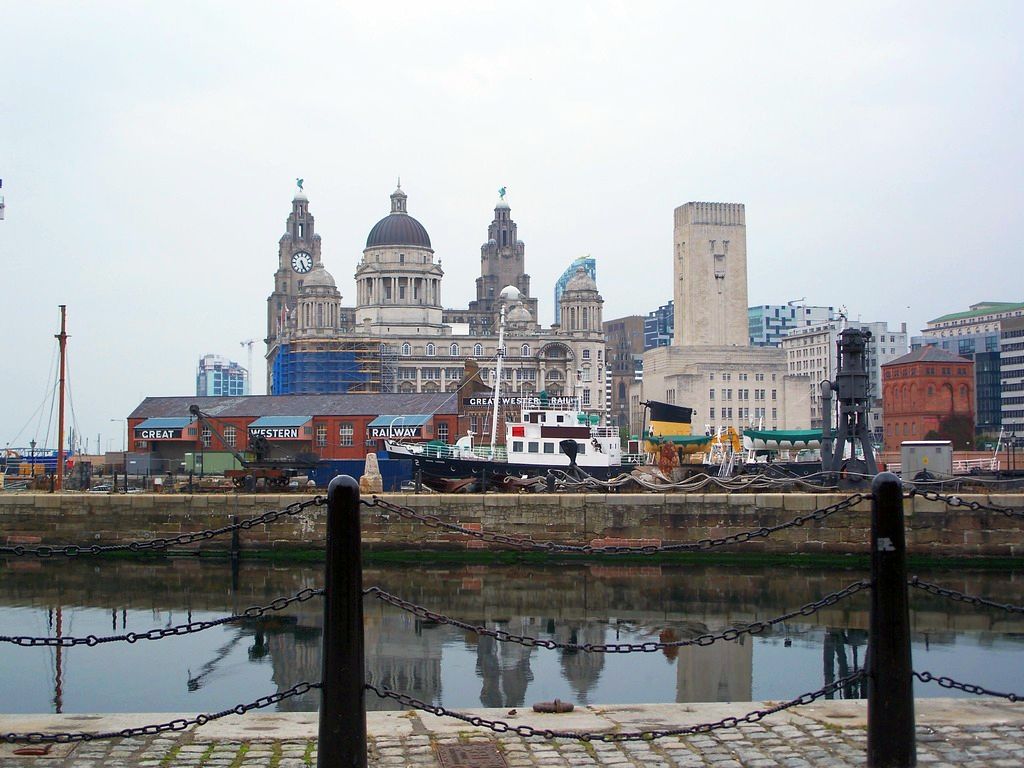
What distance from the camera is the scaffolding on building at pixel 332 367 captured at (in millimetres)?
109938

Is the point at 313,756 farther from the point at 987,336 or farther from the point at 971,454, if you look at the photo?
the point at 987,336

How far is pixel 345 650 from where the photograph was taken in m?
5.94

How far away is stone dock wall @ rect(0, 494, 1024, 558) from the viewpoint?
955 inches

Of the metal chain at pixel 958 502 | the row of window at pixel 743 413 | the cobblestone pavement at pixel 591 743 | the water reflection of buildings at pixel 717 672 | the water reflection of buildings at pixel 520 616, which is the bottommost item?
the water reflection of buildings at pixel 717 672

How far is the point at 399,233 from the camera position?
130875 millimetres

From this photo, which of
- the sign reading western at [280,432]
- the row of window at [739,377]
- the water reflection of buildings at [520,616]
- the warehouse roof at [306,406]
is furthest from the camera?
the row of window at [739,377]

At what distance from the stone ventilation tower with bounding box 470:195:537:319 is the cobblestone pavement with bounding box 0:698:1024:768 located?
157m

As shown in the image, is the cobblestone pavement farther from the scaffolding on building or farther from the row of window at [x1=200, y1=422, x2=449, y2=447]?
the scaffolding on building

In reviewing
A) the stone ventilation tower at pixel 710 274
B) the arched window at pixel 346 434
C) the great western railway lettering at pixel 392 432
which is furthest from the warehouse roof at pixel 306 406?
the stone ventilation tower at pixel 710 274

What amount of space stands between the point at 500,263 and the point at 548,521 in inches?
5692

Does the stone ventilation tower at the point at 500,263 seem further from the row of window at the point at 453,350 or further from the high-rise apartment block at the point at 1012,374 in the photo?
the high-rise apartment block at the point at 1012,374

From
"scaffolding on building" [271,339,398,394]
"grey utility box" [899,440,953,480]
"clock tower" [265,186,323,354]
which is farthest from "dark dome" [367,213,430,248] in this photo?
"grey utility box" [899,440,953,480]

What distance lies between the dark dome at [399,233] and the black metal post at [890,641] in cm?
12699

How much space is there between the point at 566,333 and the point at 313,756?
12245 cm
